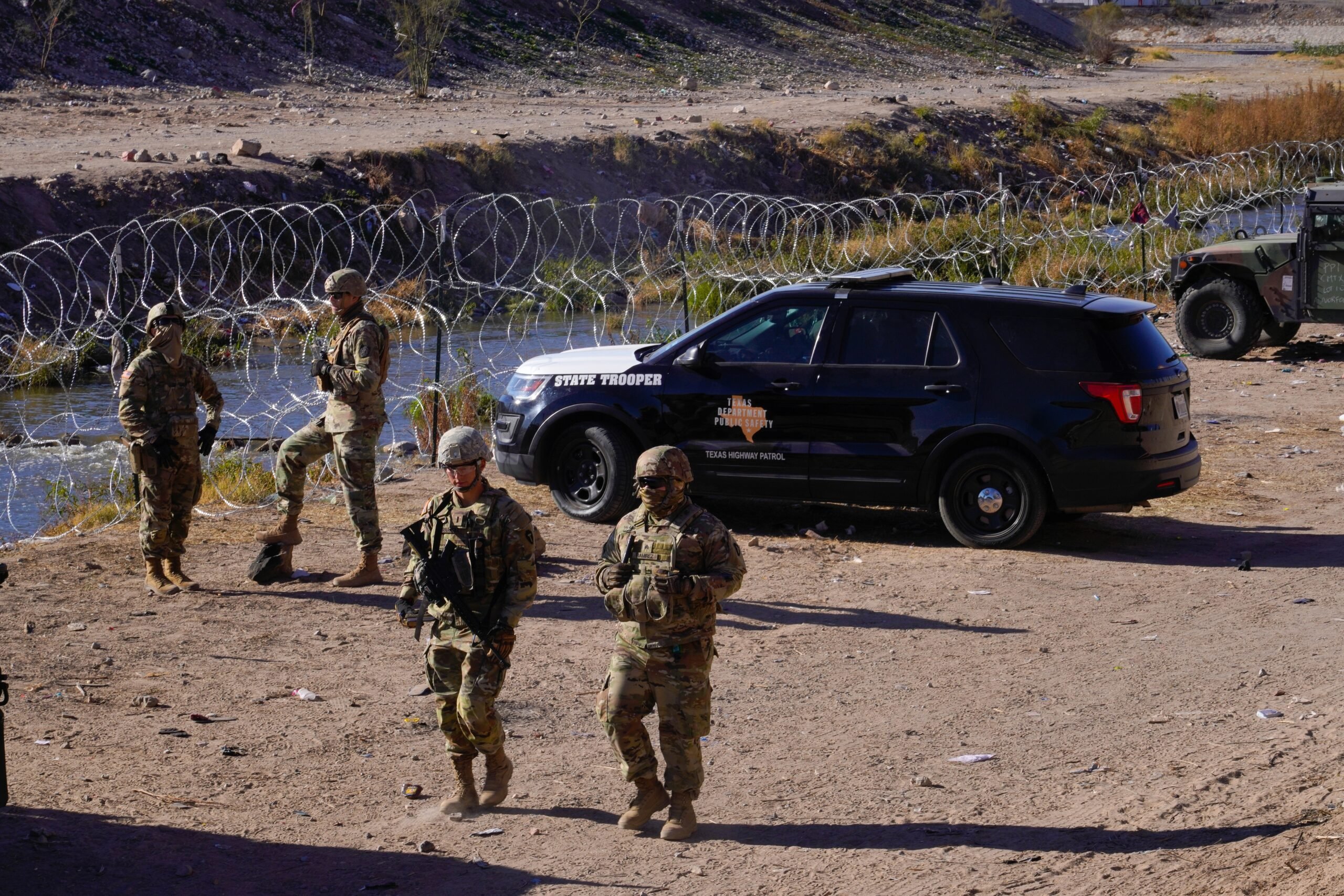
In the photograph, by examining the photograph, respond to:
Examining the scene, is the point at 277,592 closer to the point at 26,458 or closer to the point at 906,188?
the point at 26,458

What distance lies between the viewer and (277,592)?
8414 mm

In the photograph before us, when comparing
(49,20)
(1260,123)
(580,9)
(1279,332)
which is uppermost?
(580,9)

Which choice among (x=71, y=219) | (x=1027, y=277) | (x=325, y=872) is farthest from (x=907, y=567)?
(x=71, y=219)

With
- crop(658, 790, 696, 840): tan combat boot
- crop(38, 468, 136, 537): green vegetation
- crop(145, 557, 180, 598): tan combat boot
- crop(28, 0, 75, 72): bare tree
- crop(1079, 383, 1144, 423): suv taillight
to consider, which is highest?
crop(28, 0, 75, 72): bare tree

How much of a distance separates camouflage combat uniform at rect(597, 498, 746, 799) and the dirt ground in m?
0.39

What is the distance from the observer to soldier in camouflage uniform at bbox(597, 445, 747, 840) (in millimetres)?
4906

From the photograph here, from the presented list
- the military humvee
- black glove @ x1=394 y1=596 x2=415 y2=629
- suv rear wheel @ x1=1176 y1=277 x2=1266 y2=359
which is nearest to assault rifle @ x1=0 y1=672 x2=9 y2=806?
black glove @ x1=394 y1=596 x2=415 y2=629

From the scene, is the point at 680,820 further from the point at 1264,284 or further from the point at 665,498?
the point at 1264,284

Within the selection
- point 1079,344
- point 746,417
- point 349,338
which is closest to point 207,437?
point 349,338

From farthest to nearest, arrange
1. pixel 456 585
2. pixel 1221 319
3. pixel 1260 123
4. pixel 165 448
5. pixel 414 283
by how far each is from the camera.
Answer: pixel 1260 123
pixel 414 283
pixel 1221 319
pixel 165 448
pixel 456 585

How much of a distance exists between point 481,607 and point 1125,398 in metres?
4.92

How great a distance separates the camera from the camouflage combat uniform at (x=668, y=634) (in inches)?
193

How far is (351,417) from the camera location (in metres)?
8.02

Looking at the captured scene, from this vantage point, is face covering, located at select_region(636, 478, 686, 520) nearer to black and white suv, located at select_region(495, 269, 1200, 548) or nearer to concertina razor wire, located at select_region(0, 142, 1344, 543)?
black and white suv, located at select_region(495, 269, 1200, 548)
